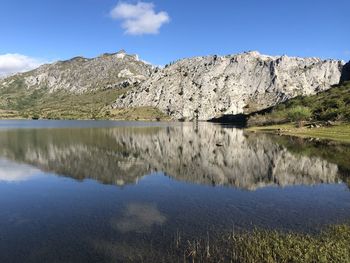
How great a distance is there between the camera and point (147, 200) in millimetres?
50000

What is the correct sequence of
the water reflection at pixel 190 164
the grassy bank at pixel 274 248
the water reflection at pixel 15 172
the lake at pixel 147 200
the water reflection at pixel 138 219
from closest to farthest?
the grassy bank at pixel 274 248, the lake at pixel 147 200, the water reflection at pixel 138 219, the water reflection at pixel 15 172, the water reflection at pixel 190 164

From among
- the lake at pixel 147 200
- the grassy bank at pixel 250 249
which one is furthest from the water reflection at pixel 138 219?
the grassy bank at pixel 250 249

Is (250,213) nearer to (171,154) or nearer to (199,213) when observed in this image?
(199,213)

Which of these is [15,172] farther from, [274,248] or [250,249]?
[274,248]

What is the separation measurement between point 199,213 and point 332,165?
47.9 m

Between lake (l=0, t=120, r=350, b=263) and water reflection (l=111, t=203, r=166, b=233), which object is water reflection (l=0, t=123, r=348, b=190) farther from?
water reflection (l=111, t=203, r=166, b=233)

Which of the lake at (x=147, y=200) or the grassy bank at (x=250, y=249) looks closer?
the grassy bank at (x=250, y=249)

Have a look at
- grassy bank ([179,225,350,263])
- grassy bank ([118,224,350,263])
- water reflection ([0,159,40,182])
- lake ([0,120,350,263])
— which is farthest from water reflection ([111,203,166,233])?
water reflection ([0,159,40,182])

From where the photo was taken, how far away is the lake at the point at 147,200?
32.6 m

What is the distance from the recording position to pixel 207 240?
32156 mm

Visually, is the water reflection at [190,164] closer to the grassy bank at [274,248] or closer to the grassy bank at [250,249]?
the grassy bank at [274,248]

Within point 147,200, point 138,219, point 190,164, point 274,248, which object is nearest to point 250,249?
point 274,248

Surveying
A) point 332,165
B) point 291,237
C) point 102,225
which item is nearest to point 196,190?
point 102,225

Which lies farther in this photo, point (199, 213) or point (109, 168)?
point (109, 168)
